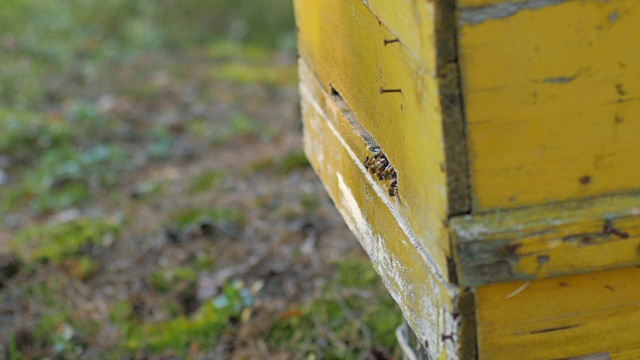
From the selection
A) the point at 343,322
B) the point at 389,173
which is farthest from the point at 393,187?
the point at 343,322

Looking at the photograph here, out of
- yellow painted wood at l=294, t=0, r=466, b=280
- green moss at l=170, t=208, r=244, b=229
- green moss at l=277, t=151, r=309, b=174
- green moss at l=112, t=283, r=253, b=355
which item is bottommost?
green moss at l=277, t=151, r=309, b=174

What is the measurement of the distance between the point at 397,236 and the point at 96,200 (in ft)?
9.24

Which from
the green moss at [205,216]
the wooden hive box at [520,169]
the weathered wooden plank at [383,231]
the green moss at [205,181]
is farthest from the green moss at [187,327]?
the wooden hive box at [520,169]

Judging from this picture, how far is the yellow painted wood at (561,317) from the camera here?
1.23m

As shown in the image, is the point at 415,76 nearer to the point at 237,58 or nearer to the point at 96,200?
the point at 96,200

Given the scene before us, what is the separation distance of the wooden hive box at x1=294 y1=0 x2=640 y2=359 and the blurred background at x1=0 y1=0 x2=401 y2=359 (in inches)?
48.8

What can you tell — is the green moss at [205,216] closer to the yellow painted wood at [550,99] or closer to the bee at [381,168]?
the bee at [381,168]

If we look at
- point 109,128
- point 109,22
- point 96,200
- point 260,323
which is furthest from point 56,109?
point 260,323

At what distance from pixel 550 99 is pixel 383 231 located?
1.59 ft

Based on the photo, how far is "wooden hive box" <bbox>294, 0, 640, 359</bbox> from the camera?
1.10 m

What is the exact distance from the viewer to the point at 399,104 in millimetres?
1304

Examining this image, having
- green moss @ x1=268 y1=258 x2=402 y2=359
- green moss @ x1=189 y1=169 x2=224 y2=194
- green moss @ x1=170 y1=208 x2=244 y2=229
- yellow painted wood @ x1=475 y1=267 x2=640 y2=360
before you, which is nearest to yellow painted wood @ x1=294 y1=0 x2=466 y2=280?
yellow painted wood @ x1=475 y1=267 x2=640 y2=360

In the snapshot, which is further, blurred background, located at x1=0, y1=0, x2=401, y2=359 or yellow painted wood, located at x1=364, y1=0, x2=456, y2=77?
blurred background, located at x1=0, y1=0, x2=401, y2=359

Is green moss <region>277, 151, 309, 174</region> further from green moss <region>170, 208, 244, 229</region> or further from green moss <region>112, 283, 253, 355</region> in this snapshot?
green moss <region>112, 283, 253, 355</region>
